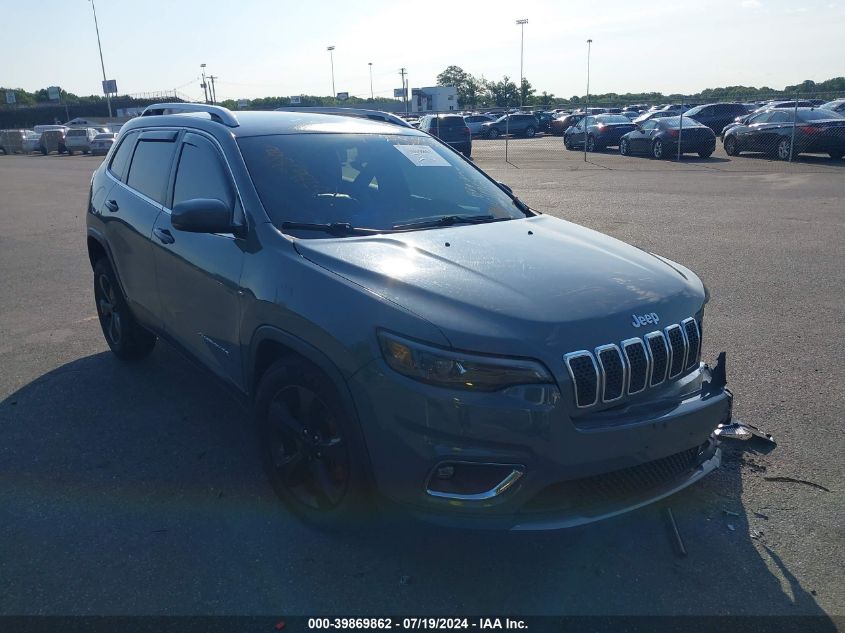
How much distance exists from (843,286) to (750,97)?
4707 centimetres

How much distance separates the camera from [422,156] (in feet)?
15.4

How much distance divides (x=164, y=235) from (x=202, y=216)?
1.03m

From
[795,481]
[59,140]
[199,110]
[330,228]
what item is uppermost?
[199,110]

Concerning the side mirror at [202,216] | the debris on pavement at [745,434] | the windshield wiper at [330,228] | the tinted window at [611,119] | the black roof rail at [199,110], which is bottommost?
the debris on pavement at [745,434]

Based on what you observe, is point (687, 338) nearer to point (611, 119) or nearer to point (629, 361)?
point (629, 361)

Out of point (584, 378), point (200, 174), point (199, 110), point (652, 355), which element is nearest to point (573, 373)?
point (584, 378)

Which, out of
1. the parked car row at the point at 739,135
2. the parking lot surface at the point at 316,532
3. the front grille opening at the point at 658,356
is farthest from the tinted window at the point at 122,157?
the parked car row at the point at 739,135

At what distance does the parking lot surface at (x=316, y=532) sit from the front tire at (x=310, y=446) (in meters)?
0.19

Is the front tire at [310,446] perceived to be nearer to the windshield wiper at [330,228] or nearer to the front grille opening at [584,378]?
the windshield wiper at [330,228]

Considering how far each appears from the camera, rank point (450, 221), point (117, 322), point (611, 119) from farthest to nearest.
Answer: point (611, 119)
point (117, 322)
point (450, 221)

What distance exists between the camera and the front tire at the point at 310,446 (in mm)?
3057

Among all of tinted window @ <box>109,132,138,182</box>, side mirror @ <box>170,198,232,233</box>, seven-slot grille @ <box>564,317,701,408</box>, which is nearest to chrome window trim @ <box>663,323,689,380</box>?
seven-slot grille @ <box>564,317,701,408</box>

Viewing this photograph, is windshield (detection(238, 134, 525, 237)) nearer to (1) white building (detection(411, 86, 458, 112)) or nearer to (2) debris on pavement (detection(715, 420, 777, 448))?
(2) debris on pavement (detection(715, 420, 777, 448))

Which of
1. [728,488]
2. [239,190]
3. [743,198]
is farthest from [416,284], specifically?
[743,198]
